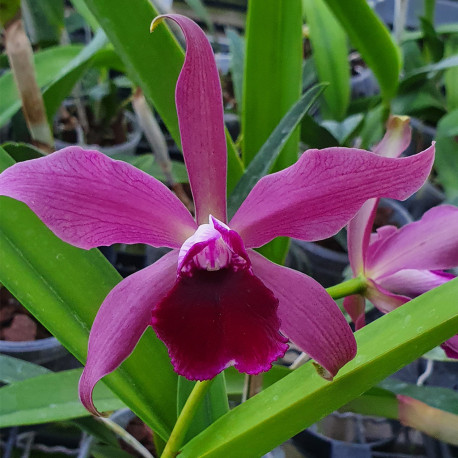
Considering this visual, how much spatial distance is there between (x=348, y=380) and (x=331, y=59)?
1.09m

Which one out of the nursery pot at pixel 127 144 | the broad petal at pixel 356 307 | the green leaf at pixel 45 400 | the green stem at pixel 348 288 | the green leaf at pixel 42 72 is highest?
the green leaf at pixel 42 72

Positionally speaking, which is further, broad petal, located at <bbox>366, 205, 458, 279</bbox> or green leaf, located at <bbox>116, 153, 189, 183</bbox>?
green leaf, located at <bbox>116, 153, 189, 183</bbox>

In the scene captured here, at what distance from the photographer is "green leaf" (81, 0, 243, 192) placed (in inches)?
23.5

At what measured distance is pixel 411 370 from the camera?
1.13 meters

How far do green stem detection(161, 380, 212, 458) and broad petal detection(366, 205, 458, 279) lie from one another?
211 millimetres

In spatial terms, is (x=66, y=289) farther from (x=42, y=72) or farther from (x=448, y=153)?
(x=448, y=153)

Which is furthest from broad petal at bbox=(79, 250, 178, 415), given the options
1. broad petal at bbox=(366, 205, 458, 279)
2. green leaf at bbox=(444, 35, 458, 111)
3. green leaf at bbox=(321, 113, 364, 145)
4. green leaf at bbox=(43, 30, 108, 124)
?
green leaf at bbox=(444, 35, 458, 111)

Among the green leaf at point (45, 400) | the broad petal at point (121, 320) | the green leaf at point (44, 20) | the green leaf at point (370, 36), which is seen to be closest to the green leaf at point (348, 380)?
the broad petal at point (121, 320)

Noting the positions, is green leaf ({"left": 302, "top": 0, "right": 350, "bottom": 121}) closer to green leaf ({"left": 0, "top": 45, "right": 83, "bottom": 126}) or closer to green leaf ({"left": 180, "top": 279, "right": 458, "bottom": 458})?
green leaf ({"left": 0, "top": 45, "right": 83, "bottom": 126})

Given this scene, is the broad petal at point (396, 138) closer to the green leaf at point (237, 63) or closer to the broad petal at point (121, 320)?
the broad petal at point (121, 320)

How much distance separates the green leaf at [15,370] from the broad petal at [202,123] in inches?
15.7

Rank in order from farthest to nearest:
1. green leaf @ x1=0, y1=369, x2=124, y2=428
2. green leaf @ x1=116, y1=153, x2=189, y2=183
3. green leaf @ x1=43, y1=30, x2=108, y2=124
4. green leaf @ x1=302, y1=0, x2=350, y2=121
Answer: green leaf @ x1=302, y1=0, x2=350, y2=121 → green leaf @ x1=116, y1=153, x2=189, y2=183 → green leaf @ x1=43, y1=30, x2=108, y2=124 → green leaf @ x1=0, y1=369, x2=124, y2=428

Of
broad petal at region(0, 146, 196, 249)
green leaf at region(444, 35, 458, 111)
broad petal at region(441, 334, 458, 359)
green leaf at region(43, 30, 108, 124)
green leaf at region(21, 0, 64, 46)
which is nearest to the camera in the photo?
broad petal at region(0, 146, 196, 249)

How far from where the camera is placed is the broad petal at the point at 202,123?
1.39 feet
